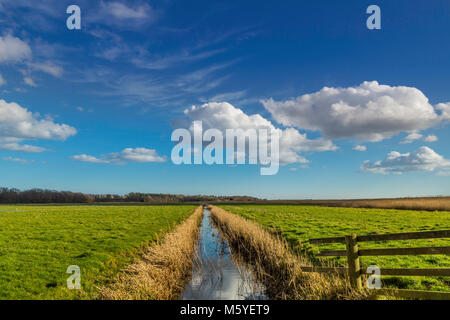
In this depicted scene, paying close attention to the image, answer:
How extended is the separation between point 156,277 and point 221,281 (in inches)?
119

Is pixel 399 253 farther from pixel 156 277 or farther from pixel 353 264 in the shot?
pixel 156 277

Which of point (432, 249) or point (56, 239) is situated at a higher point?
point (432, 249)

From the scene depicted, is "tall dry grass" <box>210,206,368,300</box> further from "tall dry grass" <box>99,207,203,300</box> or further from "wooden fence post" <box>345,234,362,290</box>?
"tall dry grass" <box>99,207,203,300</box>

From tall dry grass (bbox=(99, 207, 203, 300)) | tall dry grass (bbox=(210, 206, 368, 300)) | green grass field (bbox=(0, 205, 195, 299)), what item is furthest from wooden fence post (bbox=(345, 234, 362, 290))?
green grass field (bbox=(0, 205, 195, 299))

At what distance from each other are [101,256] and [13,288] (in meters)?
4.95

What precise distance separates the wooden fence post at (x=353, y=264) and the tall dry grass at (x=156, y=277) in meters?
6.75

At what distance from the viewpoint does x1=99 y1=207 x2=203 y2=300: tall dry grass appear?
31.0 feet

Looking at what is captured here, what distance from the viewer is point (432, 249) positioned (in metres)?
5.75

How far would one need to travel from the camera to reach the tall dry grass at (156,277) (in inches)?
372

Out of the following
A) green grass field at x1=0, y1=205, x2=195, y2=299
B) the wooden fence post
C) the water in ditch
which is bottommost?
the water in ditch

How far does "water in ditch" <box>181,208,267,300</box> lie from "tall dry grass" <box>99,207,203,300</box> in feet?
1.78
